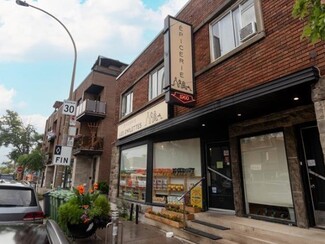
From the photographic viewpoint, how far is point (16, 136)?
146 ft

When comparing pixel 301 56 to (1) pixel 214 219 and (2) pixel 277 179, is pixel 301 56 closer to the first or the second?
(2) pixel 277 179

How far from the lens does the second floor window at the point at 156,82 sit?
10.5m

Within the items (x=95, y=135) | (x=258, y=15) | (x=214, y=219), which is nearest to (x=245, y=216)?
(x=214, y=219)

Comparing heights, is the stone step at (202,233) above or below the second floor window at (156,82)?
below

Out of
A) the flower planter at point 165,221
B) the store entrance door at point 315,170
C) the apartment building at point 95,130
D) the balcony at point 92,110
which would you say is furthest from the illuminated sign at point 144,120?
the balcony at point 92,110

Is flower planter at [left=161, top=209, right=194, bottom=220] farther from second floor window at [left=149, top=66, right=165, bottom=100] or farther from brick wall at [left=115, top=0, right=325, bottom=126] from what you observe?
second floor window at [left=149, top=66, right=165, bottom=100]

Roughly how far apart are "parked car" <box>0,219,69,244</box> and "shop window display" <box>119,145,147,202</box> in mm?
7723

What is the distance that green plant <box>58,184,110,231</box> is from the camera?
18.8 feet

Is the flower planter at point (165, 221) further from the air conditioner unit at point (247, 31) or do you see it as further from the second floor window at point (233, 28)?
the air conditioner unit at point (247, 31)

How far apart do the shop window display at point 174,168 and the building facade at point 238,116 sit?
41 mm

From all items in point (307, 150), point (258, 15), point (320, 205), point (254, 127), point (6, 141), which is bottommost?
point (320, 205)

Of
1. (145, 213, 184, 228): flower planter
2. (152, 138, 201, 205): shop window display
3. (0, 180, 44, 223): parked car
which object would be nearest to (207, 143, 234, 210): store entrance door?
(152, 138, 201, 205): shop window display

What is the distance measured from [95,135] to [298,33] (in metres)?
19.8

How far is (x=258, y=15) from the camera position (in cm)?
632
